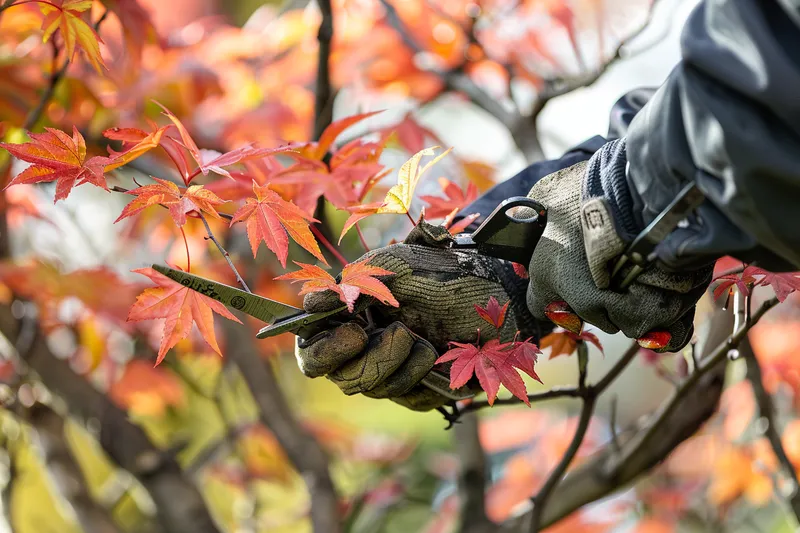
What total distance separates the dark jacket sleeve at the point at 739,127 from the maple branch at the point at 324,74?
78cm

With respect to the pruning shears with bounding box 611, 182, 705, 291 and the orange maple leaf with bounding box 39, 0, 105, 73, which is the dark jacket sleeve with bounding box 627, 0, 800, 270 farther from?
the orange maple leaf with bounding box 39, 0, 105, 73

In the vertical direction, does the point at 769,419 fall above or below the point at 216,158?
below

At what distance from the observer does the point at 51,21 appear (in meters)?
1.12

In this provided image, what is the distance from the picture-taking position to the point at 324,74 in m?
1.50

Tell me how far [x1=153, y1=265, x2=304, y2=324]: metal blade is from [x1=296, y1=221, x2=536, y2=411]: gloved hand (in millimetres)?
36

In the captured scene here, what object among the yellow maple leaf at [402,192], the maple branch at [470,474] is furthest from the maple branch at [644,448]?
the yellow maple leaf at [402,192]

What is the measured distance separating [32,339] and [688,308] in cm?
154

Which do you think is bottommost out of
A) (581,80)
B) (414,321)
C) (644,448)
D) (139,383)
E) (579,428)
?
(139,383)

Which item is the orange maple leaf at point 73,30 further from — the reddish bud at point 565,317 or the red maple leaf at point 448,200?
the reddish bud at point 565,317

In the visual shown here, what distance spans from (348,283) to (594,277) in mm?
286

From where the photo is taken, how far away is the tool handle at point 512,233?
0.99 metres

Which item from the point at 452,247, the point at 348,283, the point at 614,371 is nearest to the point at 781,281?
the point at 614,371

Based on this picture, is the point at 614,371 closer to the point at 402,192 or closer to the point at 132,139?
the point at 402,192

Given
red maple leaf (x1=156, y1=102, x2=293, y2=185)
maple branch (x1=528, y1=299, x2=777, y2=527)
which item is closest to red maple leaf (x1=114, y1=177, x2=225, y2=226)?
red maple leaf (x1=156, y1=102, x2=293, y2=185)
